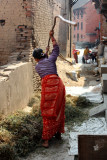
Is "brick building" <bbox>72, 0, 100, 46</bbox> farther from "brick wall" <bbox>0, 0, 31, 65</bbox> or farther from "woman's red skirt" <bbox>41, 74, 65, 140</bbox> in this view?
"woman's red skirt" <bbox>41, 74, 65, 140</bbox>

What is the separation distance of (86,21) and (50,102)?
39.9 metres

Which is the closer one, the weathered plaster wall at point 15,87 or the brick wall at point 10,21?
the weathered plaster wall at point 15,87

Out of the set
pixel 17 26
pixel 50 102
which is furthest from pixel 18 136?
pixel 17 26

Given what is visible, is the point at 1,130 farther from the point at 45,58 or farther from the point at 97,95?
the point at 97,95

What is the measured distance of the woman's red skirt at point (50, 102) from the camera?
3.95 meters

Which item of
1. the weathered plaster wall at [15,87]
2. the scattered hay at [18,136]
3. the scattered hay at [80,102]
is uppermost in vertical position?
the weathered plaster wall at [15,87]

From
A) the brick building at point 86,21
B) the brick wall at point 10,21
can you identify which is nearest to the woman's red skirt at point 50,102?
the brick wall at point 10,21

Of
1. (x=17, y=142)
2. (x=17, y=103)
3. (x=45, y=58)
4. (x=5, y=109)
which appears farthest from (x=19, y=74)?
(x=17, y=142)

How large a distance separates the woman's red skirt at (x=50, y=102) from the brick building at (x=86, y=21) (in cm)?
3632

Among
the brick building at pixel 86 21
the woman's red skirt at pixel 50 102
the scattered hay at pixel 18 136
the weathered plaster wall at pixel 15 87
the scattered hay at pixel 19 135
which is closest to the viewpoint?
the scattered hay at pixel 18 136

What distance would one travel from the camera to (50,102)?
3969 mm

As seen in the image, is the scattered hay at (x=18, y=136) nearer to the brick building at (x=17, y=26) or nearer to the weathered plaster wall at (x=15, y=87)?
the weathered plaster wall at (x=15, y=87)

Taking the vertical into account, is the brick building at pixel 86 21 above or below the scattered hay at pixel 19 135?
above

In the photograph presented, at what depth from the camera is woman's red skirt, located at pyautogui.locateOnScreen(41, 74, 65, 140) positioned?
13.0 ft
